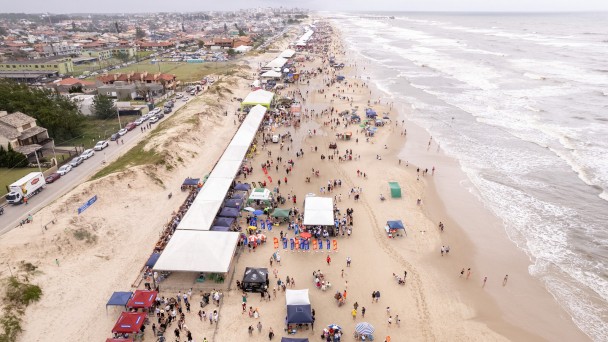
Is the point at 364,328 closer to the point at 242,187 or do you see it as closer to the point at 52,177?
the point at 242,187

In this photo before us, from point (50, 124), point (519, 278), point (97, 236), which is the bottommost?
point (519, 278)

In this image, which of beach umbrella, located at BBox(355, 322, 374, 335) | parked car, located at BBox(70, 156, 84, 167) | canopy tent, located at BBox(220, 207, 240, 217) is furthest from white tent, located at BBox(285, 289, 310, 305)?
parked car, located at BBox(70, 156, 84, 167)

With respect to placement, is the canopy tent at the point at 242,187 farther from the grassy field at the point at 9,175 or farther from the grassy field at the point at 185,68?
the grassy field at the point at 185,68

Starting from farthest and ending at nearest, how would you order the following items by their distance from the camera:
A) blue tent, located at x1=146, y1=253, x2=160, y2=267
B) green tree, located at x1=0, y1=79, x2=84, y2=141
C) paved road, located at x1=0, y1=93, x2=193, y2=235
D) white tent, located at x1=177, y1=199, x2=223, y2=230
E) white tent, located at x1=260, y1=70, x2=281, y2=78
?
white tent, located at x1=260, y1=70, x2=281, y2=78, green tree, located at x1=0, y1=79, x2=84, y2=141, paved road, located at x1=0, y1=93, x2=193, y2=235, white tent, located at x1=177, y1=199, x2=223, y2=230, blue tent, located at x1=146, y1=253, x2=160, y2=267

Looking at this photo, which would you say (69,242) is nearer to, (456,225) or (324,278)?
(324,278)

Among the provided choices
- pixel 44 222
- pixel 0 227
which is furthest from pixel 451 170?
pixel 0 227

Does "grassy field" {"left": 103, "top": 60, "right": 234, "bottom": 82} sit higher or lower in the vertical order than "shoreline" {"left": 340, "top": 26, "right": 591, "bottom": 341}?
higher

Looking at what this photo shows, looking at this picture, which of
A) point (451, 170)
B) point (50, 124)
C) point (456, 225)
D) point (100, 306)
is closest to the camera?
point (100, 306)

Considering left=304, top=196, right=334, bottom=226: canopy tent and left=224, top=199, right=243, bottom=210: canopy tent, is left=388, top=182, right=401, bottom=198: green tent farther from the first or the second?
left=224, top=199, right=243, bottom=210: canopy tent

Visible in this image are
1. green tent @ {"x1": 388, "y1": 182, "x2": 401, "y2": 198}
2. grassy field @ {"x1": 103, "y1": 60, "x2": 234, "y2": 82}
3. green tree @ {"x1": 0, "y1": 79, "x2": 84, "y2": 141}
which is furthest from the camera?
grassy field @ {"x1": 103, "y1": 60, "x2": 234, "y2": 82}
